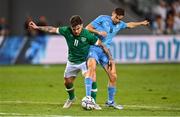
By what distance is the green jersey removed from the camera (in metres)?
15.0

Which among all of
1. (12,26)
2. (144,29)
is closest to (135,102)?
(144,29)

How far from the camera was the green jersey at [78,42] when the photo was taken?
49.1ft

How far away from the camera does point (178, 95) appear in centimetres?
1853

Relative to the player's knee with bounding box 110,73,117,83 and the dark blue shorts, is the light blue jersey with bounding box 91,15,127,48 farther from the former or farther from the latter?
the player's knee with bounding box 110,73,117,83

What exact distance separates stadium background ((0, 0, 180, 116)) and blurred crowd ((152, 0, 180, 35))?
0.05 m

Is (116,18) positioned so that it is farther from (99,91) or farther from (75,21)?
(99,91)

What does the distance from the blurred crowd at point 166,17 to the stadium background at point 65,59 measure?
0.15 feet

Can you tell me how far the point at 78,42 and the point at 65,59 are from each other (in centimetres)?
1455

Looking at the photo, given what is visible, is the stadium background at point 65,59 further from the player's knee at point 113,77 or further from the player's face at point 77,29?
the player's face at point 77,29

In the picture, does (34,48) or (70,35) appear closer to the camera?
(70,35)

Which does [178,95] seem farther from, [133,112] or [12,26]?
[12,26]

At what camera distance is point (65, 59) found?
1162 inches

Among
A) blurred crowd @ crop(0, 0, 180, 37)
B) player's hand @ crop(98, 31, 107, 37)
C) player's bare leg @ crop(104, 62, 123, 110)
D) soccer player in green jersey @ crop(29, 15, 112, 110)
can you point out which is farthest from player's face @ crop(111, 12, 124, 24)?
blurred crowd @ crop(0, 0, 180, 37)

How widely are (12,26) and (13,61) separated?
6.80 metres
